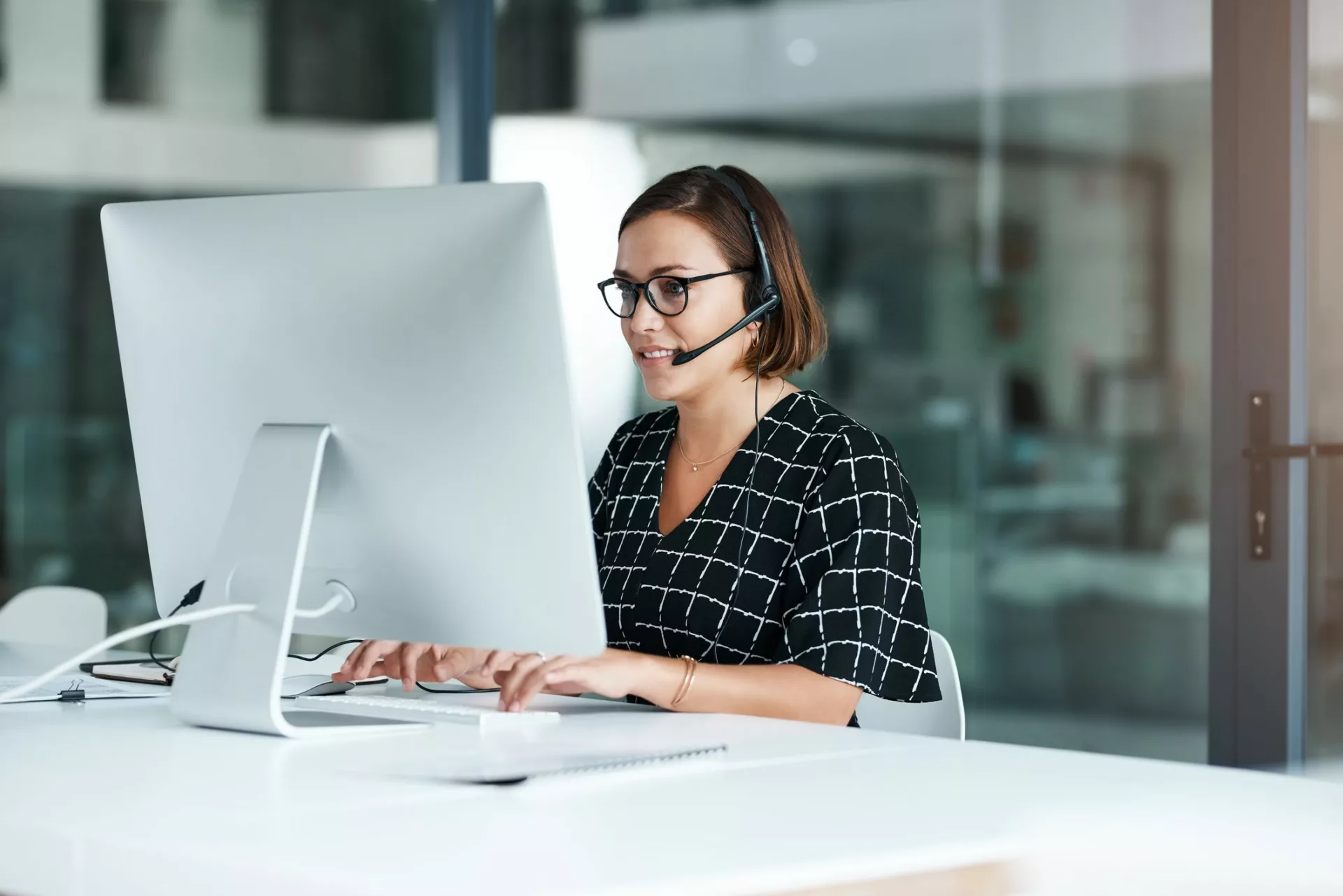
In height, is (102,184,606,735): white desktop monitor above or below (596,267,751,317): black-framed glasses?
below

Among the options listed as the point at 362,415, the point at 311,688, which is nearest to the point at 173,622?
the point at 362,415

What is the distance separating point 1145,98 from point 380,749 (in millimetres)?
2621

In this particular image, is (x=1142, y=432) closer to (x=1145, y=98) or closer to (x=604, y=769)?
(x=1145, y=98)

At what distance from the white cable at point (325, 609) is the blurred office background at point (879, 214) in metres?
2.20

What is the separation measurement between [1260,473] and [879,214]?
1512mm

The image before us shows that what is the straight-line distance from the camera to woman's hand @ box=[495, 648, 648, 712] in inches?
60.9

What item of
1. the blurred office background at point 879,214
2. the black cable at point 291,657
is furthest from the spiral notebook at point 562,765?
the blurred office background at point 879,214

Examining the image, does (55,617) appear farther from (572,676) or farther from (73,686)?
(572,676)

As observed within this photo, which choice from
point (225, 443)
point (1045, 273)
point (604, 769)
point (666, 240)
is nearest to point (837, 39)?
point (1045, 273)

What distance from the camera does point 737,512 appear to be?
2031 millimetres

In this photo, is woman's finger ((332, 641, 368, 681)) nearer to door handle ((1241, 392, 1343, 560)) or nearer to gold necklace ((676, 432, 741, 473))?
gold necklace ((676, 432, 741, 473))

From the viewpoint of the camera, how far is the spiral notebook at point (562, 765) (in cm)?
123

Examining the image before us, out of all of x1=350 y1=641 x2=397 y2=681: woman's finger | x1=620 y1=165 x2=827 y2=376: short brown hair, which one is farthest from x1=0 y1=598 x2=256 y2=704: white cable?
x1=620 y1=165 x2=827 y2=376: short brown hair

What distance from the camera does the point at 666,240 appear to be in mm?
2113
